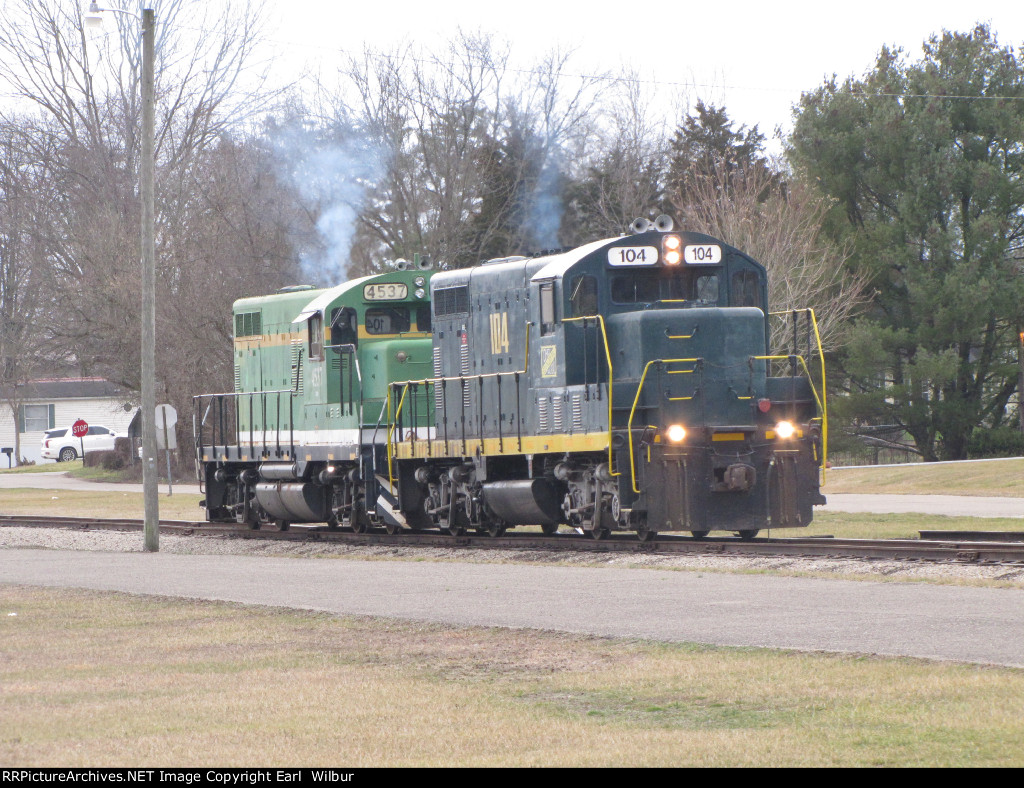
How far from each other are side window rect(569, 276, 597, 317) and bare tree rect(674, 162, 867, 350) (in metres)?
15.9

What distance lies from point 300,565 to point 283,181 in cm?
3255

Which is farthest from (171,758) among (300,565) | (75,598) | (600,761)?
(300,565)

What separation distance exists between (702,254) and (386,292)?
233 inches

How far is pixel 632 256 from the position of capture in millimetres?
16578

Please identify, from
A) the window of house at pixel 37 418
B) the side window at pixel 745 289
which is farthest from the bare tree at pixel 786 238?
the window of house at pixel 37 418

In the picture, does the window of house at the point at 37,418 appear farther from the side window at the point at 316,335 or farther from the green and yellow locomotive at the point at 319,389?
the side window at the point at 316,335

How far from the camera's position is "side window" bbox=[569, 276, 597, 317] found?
16531mm

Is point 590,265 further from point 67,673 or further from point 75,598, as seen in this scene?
point 67,673

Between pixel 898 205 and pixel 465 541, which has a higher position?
pixel 898 205

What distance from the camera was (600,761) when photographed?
19.2ft

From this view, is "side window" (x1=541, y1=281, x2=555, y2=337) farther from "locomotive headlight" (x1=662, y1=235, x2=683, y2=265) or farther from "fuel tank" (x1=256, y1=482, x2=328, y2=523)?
"fuel tank" (x1=256, y1=482, x2=328, y2=523)

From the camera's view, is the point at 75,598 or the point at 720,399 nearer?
the point at 75,598

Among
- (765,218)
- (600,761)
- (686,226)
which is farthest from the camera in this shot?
(686,226)

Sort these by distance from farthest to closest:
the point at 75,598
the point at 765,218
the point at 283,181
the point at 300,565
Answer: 1. the point at 283,181
2. the point at 765,218
3. the point at 300,565
4. the point at 75,598
